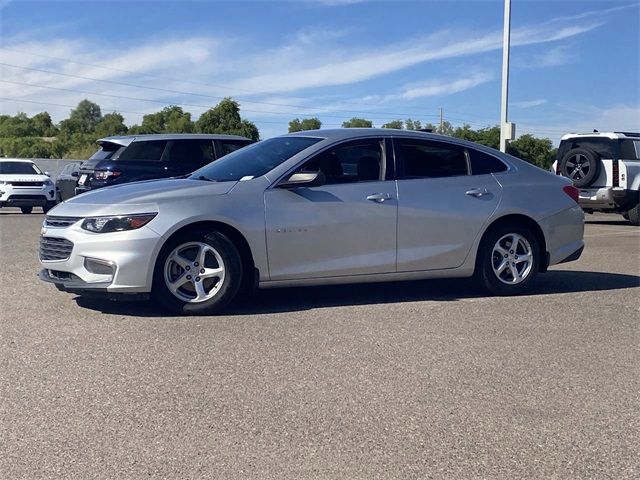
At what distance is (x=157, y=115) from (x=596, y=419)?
57383 millimetres

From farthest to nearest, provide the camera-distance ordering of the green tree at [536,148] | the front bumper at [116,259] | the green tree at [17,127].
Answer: the green tree at [17,127] < the green tree at [536,148] < the front bumper at [116,259]

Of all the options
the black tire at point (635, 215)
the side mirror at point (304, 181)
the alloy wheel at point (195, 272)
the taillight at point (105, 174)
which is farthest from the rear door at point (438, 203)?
the black tire at point (635, 215)

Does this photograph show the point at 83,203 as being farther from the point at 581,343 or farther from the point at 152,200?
the point at 581,343

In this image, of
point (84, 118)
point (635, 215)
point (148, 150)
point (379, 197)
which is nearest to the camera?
point (379, 197)

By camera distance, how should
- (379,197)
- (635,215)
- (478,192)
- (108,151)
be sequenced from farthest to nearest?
(635,215) → (108,151) → (478,192) → (379,197)

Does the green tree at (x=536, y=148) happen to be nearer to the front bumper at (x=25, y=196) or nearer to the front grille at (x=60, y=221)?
the front bumper at (x=25, y=196)

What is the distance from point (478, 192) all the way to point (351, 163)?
1.25 meters

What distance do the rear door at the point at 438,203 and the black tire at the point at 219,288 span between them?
1.55 meters

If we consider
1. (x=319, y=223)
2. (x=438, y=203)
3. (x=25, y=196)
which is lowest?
(x=25, y=196)

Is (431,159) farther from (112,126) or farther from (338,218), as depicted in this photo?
(112,126)

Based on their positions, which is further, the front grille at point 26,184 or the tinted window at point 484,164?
the front grille at point 26,184

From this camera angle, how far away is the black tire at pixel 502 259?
7309mm

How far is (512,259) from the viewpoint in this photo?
7414 millimetres

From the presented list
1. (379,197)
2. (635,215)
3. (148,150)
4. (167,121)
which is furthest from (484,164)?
(167,121)
